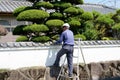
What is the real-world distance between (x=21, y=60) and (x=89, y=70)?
A: 9.03 ft

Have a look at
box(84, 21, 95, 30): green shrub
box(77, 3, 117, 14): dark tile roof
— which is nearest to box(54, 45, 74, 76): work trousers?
box(84, 21, 95, 30): green shrub

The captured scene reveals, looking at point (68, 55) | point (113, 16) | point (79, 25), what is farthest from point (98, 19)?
point (68, 55)

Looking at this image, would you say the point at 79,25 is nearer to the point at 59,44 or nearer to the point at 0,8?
the point at 59,44

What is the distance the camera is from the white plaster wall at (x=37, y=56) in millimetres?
10070

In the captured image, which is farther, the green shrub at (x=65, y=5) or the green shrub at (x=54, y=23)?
the green shrub at (x=65, y=5)

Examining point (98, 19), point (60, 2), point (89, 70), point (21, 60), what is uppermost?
point (60, 2)

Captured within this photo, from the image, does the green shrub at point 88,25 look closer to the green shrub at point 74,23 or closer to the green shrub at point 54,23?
the green shrub at point 74,23

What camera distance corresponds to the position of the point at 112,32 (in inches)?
622

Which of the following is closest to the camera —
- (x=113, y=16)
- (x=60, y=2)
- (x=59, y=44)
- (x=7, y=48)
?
(x=7, y=48)

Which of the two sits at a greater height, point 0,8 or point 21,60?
point 0,8

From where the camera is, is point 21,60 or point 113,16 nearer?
point 21,60

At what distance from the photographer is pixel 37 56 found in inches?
418

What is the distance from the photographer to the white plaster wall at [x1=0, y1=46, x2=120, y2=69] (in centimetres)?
1007

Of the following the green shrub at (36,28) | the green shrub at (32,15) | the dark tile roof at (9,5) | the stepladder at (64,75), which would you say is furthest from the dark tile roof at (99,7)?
the stepladder at (64,75)
